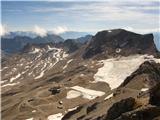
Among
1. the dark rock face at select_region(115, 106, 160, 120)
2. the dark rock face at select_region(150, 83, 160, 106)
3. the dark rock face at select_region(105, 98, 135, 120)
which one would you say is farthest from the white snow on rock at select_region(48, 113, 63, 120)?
the dark rock face at select_region(115, 106, 160, 120)

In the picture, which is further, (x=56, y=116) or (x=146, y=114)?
(x=56, y=116)

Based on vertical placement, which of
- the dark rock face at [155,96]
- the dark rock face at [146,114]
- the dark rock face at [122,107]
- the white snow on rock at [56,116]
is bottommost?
the white snow on rock at [56,116]

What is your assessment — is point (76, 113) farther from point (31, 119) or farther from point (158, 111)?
point (158, 111)

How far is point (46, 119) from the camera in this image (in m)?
188

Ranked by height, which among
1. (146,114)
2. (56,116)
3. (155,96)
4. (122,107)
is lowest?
(56,116)

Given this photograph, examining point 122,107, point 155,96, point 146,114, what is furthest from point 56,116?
point 146,114

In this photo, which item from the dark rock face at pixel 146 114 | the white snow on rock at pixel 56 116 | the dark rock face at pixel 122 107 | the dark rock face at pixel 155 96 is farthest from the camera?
the white snow on rock at pixel 56 116

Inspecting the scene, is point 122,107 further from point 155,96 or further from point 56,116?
point 56,116

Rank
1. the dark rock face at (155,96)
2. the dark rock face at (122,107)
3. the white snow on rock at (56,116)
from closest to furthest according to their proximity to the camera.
Answer: 1. the dark rock face at (155,96)
2. the dark rock face at (122,107)
3. the white snow on rock at (56,116)

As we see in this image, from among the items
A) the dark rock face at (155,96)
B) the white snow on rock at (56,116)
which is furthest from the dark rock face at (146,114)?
the white snow on rock at (56,116)

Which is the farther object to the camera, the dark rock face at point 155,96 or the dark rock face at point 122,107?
the dark rock face at point 122,107

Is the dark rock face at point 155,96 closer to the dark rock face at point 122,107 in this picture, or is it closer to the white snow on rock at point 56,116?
the dark rock face at point 122,107

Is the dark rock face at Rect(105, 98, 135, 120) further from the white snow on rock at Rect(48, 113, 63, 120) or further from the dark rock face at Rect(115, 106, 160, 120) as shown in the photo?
the white snow on rock at Rect(48, 113, 63, 120)

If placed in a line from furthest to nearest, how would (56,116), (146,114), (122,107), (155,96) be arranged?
1. (56,116)
2. (122,107)
3. (155,96)
4. (146,114)
